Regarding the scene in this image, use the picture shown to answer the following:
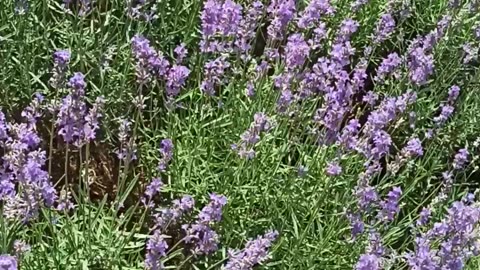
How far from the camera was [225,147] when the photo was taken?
282cm

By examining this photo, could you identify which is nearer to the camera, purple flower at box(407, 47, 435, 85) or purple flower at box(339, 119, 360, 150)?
purple flower at box(339, 119, 360, 150)

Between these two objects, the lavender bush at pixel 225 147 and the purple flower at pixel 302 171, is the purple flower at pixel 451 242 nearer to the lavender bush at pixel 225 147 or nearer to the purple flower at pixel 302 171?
the lavender bush at pixel 225 147

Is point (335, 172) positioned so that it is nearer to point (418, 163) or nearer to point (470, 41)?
point (418, 163)

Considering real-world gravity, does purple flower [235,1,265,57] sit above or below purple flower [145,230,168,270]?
above

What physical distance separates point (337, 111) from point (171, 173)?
0.67 metres

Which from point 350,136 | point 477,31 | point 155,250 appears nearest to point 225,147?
point 350,136

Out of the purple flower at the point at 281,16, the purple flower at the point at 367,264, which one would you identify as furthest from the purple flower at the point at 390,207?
the purple flower at the point at 281,16

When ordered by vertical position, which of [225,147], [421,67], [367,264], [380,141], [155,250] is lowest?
[225,147]

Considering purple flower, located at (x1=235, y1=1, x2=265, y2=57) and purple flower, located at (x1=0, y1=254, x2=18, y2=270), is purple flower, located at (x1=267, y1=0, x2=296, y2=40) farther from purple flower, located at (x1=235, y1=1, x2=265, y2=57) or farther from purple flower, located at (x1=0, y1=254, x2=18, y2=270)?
purple flower, located at (x1=0, y1=254, x2=18, y2=270)

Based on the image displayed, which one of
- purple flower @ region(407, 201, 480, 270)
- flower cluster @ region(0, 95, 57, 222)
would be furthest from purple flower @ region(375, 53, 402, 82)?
flower cluster @ region(0, 95, 57, 222)

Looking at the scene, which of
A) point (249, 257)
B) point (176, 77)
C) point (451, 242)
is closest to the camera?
point (249, 257)

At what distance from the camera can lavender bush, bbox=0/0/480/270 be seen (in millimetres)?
2266

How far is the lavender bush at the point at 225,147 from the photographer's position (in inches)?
89.2

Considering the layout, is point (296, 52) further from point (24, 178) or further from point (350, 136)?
point (24, 178)
